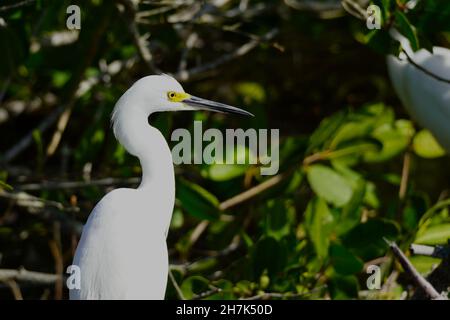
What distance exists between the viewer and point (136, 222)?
1.75m

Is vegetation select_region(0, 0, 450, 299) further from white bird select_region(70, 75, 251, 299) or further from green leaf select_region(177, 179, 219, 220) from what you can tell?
white bird select_region(70, 75, 251, 299)

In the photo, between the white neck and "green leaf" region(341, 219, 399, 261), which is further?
"green leaf" region(341, 219, 399, 261)

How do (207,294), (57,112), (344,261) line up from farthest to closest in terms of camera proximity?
(57,112) → (344,261) → (207,294)

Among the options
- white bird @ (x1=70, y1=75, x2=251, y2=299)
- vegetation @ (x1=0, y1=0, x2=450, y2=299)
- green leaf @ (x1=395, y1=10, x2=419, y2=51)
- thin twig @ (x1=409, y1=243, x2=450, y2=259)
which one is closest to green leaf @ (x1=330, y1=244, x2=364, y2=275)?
vegetation @ (x1=0, y1=0, x2=450, y2=299)

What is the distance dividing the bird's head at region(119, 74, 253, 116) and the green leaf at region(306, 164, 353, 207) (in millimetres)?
844

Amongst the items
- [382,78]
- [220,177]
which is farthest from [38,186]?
[382,78]

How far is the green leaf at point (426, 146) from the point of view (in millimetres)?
3094

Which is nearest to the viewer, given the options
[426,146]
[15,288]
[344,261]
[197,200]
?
[15,288]

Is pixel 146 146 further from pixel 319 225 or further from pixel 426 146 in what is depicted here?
pixel 426 146

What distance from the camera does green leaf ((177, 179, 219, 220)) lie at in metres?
2.53

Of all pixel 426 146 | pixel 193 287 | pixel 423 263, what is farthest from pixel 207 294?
pixel 426 146

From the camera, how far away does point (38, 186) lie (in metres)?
2.62

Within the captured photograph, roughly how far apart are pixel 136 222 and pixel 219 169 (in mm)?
918
